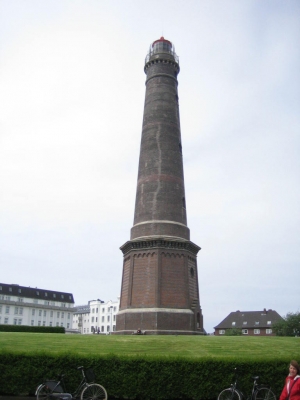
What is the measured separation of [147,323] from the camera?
3228 centimetres

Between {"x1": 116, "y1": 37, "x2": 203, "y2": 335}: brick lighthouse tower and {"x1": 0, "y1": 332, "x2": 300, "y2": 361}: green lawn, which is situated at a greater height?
{"x1": 116, "y1": 37, "x2": 203, "y2": 335}: brick lighthouse tower

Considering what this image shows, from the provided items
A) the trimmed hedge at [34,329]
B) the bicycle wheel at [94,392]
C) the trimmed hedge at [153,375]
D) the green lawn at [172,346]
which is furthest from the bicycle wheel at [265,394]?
the trimmed hedge at [34,329]

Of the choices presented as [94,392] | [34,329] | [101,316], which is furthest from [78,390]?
[101,316]

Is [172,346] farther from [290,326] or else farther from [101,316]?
[101,316]

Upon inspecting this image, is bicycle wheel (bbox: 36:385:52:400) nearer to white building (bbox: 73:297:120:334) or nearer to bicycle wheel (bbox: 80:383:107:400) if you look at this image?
bicycle wheel (bbox: 80:383:107:400)

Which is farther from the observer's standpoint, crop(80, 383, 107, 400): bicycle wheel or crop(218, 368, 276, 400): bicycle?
crop(80, 383, 107, 400): bicycle wheel

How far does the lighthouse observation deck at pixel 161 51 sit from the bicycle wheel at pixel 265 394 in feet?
119

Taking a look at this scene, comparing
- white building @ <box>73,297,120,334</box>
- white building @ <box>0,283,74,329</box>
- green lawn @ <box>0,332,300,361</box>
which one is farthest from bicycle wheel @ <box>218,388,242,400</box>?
white building @ <box>73,297,120,334</box>

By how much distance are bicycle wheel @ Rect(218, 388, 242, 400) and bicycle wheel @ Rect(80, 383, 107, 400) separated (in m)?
3.64

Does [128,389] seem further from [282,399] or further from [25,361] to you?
[282,399]

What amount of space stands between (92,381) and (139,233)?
24.0 metres

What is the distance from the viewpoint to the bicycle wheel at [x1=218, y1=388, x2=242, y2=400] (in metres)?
12.0

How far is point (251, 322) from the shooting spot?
94.8 metres

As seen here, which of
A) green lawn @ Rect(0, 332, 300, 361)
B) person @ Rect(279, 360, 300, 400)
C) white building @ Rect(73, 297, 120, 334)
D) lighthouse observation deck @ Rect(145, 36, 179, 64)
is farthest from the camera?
white building @ Rect(73, 297, 120, 334)
